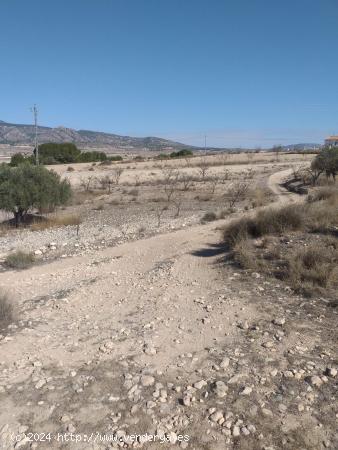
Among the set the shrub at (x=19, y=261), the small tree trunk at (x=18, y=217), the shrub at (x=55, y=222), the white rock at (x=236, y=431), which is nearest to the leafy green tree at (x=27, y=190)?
the small tree trunk at (x=18, y=217)

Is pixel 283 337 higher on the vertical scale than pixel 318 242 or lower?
lower

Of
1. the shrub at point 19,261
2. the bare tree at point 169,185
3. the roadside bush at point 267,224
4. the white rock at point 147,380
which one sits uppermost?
the roadside bush at point 267,224

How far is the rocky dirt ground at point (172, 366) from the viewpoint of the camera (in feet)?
12.9

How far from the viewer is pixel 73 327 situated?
6477 millimetres

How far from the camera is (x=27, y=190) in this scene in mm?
17516

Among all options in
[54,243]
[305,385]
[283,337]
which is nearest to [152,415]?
[305,385]

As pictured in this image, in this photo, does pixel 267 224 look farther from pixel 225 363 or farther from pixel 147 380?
pixel 147 380

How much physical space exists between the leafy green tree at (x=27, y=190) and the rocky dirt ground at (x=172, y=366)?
30.7ft

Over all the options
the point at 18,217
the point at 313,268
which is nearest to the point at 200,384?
the point at 313,268

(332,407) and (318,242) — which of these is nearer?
(332,407)

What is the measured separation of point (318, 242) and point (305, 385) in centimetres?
520

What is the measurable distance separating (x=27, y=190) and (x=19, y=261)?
741 cm

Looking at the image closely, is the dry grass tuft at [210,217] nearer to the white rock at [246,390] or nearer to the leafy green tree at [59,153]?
the white rock at [246,390]

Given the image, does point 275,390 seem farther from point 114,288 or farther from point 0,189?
point 0,189
